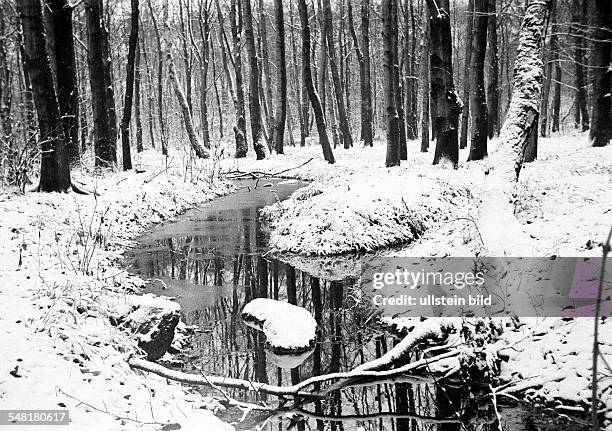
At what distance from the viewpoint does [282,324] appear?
641 centimetres

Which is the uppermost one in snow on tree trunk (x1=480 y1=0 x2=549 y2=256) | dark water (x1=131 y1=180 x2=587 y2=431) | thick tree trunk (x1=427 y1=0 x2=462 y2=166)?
thick tree trunk (x1=427 y1=0 x2=462 y2=166)

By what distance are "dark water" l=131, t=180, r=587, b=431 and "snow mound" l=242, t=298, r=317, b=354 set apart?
12 centimetres

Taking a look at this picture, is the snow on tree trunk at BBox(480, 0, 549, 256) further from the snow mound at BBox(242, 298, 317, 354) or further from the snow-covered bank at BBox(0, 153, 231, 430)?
the snow-covered bank at BBox(0, 153, 231, 430)

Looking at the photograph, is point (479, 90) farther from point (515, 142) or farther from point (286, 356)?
point (286, 356)

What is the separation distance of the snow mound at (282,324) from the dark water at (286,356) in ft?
0.41

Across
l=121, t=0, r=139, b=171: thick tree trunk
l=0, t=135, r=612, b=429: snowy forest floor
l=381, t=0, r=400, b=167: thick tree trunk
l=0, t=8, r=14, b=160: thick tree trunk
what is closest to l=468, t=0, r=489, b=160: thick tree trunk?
l=0, t=135, r=612, b=429: snowy forest floor

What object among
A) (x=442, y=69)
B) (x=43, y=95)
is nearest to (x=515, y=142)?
(x=442, y=69)

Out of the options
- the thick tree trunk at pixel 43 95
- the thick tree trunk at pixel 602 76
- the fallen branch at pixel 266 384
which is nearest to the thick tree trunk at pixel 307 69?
the thick tree trunk at pixel 602 76

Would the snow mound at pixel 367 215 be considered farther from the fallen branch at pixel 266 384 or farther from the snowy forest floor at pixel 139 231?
the fallen branch at pixel 266 384

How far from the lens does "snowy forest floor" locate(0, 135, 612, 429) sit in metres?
4.45

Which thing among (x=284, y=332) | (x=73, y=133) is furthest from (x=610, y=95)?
(x=73, y=133)

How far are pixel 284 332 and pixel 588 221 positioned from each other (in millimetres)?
4160

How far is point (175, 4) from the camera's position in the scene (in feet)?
121

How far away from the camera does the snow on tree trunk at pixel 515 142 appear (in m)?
6.62
